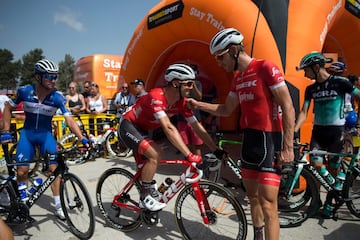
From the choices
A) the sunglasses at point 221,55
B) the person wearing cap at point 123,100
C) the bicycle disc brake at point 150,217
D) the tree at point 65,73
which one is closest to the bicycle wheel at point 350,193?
the sunglasses at point 221,55

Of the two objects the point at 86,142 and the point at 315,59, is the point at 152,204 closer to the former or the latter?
the point at 86,142

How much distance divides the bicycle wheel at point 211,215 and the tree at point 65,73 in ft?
212

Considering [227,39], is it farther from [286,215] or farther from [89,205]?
[286,215]

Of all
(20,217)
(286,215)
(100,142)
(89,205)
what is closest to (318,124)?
(286,215)

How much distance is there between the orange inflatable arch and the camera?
164 inches

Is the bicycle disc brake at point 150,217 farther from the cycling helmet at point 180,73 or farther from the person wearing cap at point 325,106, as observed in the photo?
the person wearing cap at point 325,106

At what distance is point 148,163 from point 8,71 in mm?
70835

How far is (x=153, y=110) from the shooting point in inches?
102

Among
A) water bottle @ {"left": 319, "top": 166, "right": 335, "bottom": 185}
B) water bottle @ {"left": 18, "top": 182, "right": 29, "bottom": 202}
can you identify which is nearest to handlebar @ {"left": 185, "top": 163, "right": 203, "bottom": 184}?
water bottle @ {"left": 319, "top": 166, "right": 335, "bottom": 185}

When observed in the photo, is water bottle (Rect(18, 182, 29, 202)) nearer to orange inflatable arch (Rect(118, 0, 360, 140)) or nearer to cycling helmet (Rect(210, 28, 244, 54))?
cycling helmet (Rect(210, 28, 244, 54))

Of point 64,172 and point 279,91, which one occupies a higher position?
point 279,91

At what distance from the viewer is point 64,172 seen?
2.95 m

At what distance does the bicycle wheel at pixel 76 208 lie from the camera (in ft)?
9.38

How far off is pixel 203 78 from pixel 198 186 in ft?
27.6
